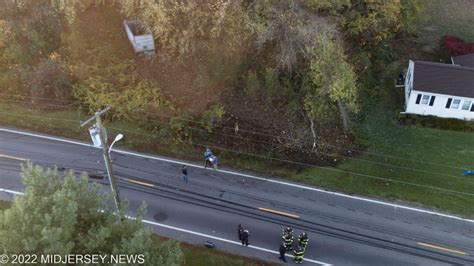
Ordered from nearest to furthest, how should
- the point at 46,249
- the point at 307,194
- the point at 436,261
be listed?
the point at 46,249 → the point at 436,261 → the point at 307,194

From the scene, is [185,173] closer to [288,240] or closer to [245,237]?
[245,237]

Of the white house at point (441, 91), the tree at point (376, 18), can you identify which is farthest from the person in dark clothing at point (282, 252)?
the tree at point (376, 18)

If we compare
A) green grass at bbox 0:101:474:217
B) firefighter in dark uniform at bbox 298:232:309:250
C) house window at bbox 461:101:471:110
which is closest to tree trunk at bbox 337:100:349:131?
green grass at bbox 0:101:474:217

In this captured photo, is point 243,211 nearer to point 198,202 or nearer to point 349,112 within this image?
point 198,202

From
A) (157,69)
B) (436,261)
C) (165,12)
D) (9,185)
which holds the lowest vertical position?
(436,261)

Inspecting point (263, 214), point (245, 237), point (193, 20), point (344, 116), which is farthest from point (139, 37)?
point (245, 237)

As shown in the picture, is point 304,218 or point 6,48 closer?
point 304,218

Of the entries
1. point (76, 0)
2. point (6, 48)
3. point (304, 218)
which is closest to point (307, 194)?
point (304, 218)
